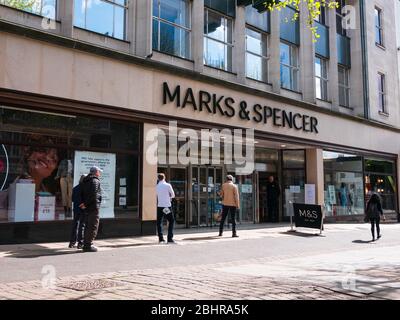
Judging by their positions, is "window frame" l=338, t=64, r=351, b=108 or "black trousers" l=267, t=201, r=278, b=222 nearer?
"black trousers" l=267, t=201, r=278, b=222

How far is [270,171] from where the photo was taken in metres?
21.2

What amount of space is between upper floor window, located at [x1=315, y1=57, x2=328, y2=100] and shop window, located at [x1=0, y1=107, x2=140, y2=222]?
453 inches

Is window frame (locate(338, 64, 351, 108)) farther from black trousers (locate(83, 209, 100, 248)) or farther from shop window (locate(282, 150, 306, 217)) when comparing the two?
black trousers (locate(83, 209, 100, 248))

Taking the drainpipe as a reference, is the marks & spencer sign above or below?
below

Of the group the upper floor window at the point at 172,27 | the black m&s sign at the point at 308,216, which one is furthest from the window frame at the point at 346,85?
the upper floor window at the point at 172,27

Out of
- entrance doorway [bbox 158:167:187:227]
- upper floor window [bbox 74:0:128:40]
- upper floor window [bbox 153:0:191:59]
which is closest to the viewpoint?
upper floor window [bbox 74:0:128:40]

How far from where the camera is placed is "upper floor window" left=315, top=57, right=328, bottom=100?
22.4 m

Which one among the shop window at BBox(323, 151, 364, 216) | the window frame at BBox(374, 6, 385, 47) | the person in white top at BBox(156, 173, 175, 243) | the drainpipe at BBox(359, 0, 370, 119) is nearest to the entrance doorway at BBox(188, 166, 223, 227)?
the person in white top at BBox(156, 173, 175, 243)

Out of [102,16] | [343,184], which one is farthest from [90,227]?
[343,184]

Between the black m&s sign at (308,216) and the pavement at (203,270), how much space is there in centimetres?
211

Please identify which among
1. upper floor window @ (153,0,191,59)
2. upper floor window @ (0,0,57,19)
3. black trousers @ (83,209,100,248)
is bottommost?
black trousers @ (83,209,100,248)

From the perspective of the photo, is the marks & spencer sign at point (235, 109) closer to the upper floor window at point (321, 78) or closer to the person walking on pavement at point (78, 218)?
the upper floor window at point (321, 78)
